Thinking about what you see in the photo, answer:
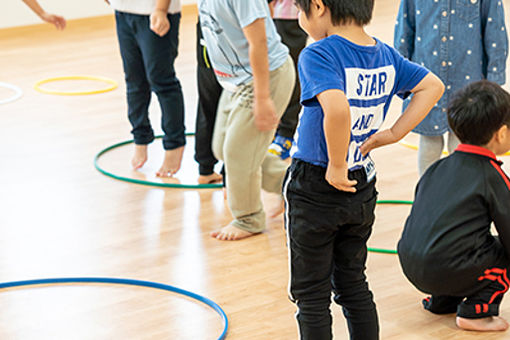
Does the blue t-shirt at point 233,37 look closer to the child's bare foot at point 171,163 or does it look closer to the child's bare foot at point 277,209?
the child's bare foot at point 277,209

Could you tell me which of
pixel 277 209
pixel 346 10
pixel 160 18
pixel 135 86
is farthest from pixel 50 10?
pixel 346 10

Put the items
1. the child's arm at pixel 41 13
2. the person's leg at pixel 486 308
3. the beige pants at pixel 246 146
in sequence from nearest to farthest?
the person's leg at pixel 486 308, the beige pants at pixel 246 146, the child's arm at pixel 41 13

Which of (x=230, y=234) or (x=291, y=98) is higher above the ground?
(x=291, y=98)

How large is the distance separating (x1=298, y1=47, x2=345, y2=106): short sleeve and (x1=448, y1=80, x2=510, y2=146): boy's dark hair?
1.83 feet

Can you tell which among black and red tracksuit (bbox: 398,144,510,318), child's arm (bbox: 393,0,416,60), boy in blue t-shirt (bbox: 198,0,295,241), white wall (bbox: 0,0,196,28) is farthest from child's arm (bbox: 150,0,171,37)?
white wall (bbox: 0,0,196,28)

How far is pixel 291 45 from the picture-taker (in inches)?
138

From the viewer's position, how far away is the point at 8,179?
3338mm

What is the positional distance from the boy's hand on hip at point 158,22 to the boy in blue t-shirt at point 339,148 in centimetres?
148

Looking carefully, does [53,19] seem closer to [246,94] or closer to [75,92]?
[75,92]

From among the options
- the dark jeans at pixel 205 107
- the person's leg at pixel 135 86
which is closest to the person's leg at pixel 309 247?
the dark jeans at pixel 205 107

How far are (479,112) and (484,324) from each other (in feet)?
1.88

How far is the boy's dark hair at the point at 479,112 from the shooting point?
2.01 m

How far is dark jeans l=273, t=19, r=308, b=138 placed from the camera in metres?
3.48

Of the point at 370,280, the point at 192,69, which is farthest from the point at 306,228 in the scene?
the point at 192,69
